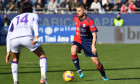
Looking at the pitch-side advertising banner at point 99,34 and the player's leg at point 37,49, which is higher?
the player's leg at point 37,49

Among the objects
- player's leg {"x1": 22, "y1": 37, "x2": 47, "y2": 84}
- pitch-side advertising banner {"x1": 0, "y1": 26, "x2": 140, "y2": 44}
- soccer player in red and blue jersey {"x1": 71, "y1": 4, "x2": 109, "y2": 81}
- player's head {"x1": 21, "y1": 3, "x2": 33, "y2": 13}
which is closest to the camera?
player's leg {"x1": 22, "y1": 37, "x2": 47, "y2": 84}

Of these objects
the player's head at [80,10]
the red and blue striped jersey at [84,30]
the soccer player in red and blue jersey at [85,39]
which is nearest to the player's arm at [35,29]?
the player's head at [80,10]

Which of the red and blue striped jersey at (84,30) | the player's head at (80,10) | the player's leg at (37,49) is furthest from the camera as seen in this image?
the red and blue striped jersey at (84,30)

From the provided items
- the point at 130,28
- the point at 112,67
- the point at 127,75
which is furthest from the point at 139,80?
the point at 130,28

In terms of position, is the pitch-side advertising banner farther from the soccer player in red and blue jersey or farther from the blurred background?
the soccer player in red and blue jersey

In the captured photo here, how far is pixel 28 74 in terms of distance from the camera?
1316cm

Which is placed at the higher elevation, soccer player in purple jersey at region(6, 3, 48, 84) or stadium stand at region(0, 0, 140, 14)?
soccer player in purple jersey at region(6, 3, 48, 84)

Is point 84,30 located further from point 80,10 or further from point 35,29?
point 35,29

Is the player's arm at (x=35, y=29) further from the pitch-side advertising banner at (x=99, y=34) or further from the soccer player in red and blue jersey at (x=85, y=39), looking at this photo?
the pitch-side advertising banner at (x=99, y=34)

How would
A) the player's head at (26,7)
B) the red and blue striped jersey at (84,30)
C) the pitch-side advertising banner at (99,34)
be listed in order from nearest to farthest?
the player's head at (26,7), the red and blue striped jersey at (84,30), the pitch-side advertising banner at (99,34)

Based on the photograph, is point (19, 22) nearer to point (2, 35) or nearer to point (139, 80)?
point (139, 80)

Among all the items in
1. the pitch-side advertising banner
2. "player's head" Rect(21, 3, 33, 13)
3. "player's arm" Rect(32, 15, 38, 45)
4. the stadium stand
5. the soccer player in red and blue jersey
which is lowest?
the pitch-side advertising banner

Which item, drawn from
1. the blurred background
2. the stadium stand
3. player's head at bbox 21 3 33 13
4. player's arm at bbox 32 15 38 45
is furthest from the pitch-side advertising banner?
player's arm at bbox 32 15 38 45

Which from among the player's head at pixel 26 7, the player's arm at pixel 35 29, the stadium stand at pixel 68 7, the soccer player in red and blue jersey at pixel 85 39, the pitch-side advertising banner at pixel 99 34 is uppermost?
the player's head at pixel 26 7
